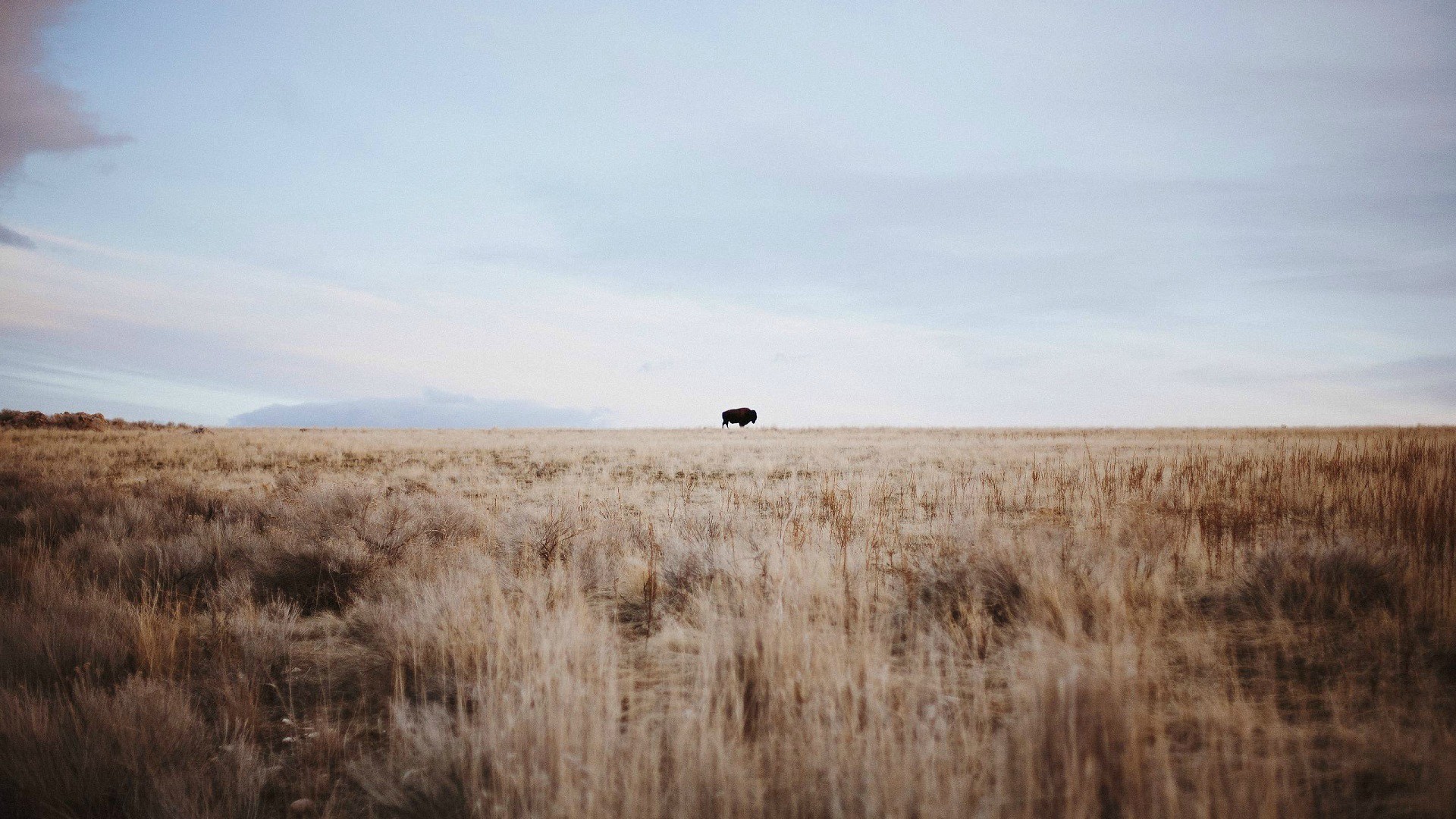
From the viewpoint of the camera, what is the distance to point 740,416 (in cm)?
6259

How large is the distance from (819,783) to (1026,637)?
2.16 meters

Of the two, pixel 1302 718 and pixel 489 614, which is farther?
pixel 489 614

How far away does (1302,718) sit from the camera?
9.02 ft

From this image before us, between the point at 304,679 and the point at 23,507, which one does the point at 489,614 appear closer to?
the point at 304,679

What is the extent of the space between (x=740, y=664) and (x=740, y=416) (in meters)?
59.2

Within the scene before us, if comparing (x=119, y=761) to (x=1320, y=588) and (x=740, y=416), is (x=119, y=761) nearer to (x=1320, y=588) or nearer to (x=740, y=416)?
(x=1320, y=588)

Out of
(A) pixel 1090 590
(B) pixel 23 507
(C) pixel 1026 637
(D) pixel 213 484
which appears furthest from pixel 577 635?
(D) pixel 213 484

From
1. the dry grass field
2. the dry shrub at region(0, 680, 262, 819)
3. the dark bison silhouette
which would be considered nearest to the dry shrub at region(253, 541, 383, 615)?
the dry grass field

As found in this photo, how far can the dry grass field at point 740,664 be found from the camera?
2.32 m

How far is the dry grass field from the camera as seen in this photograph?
2324 mm

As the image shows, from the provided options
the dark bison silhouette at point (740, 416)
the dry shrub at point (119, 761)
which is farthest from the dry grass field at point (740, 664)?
the dark bison silhouette at point (740, 416)

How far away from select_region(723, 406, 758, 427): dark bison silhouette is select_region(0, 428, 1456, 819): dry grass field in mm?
54644

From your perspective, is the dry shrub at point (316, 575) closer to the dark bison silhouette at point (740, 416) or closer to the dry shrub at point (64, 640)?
the dry shrub at point (64, 640)

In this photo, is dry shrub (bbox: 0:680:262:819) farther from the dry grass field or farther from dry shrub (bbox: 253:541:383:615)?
dry shrub (bbox: 253:541:383:615)
